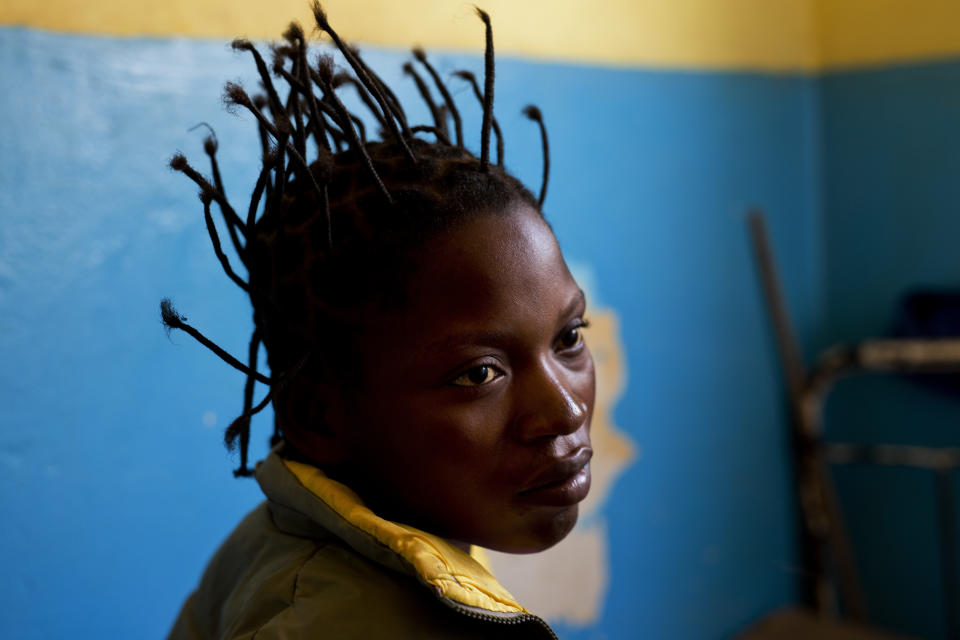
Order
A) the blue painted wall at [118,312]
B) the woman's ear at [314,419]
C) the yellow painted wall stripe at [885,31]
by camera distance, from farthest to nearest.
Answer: the yellow painted wall stripe at [885,31], the blue painted wall at [118,312], the woman's ear at [314,419]

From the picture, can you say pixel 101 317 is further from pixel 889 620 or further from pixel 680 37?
pixel 889 620

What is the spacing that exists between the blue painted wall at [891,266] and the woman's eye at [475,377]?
190 cm

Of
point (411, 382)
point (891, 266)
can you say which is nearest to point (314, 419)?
point (411, 382)

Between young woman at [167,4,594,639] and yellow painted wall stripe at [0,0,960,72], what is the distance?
442mm

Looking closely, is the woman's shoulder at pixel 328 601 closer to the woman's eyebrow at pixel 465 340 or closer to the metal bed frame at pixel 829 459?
the woman's eyebrow at pixel 465 340

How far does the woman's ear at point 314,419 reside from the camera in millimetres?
770

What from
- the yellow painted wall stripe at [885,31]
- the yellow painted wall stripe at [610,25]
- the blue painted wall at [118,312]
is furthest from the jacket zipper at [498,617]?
the yellow painted wall stripe at [885,31]

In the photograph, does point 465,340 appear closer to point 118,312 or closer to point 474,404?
point 474,404

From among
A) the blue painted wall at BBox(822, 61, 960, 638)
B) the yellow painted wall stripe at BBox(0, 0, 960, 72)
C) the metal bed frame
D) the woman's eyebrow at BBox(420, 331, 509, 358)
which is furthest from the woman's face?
the blue painted wall at BBox(822, 61, 960, 638)

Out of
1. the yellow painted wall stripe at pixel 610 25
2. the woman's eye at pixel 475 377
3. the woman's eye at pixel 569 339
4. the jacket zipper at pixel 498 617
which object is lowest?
the jacket zipper at pixel 498 617

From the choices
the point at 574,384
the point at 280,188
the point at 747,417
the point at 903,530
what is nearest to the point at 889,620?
the point at 903,530

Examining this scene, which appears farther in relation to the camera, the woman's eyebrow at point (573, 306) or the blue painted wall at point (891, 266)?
the blue painted wall at point (891, 266)

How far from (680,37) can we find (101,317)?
1.42 metres

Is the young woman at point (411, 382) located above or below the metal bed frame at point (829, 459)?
above
